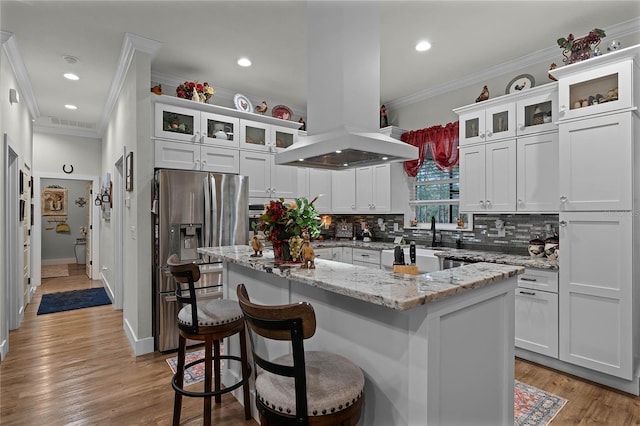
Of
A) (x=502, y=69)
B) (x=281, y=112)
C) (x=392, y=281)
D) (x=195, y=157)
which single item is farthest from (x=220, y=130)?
(x=502, y=69)

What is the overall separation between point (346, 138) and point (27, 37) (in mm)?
3402

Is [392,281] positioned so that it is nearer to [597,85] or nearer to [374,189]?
[597,85]

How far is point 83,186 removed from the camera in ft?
31.2

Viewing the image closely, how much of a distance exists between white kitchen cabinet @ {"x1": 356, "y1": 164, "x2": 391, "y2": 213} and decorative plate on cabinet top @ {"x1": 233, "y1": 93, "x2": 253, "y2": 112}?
1709 mm

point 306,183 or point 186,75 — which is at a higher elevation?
point 186,75

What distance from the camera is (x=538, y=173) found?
331 cm

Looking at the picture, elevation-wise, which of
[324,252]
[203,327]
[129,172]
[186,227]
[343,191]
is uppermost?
[129,172]

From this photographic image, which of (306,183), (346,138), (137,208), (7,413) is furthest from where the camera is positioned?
(306,183)

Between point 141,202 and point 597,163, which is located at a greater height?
point 597,163

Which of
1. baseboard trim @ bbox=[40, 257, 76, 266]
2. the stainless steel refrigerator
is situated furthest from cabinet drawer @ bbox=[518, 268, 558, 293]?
baseboard trim @ bbox=[40, 257, 76, 266]

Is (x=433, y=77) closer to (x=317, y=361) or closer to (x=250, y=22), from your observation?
(x=250, y=22)

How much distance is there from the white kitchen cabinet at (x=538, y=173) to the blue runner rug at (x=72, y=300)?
19.1 ft

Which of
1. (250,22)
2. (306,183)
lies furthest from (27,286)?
(250,22)

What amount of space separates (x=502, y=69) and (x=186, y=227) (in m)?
3.86
